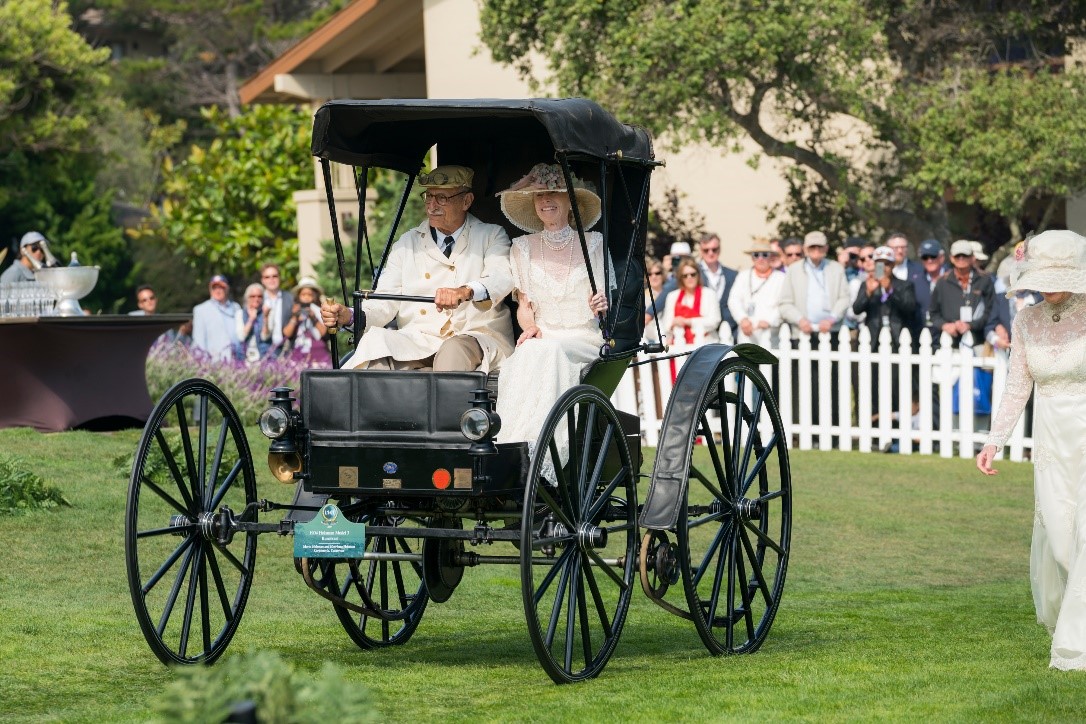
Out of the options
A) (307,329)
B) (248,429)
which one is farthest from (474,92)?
(248,429)

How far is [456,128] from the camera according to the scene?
8.92 metres

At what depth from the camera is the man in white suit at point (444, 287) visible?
8.02 metres

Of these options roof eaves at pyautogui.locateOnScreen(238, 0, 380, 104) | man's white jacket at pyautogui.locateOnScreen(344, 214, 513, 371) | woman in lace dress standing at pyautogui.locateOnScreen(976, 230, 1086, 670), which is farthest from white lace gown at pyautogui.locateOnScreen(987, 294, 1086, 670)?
roof eaves at pyautogui.locateOnScreen(238, 0, 380, 104)

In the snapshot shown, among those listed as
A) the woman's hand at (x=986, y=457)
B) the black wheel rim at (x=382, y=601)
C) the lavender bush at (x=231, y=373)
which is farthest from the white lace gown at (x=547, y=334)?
the lavender bush at (x=231, y=373)

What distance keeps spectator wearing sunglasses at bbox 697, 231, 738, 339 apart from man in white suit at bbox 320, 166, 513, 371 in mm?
9942

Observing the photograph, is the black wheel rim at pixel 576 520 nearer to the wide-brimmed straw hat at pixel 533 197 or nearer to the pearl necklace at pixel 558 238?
the pearl necklace at pixel 558 238

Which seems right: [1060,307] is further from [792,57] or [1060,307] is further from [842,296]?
[792,57]

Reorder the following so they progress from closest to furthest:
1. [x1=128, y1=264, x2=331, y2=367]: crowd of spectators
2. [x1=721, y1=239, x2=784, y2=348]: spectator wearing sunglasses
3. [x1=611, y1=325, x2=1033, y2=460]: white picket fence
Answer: [x1=611, y1=325, x2=1033, y2=460]: white picket fence < [x1=721, y1=239, x2=784, y2=348]: spectator wearing sunglasses < [x1=128, y1=264, x2=331, y2=367]: crowd of spectators

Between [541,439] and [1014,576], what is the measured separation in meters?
5.44

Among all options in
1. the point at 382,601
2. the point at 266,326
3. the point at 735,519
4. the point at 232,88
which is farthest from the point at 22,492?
the point at 232,88

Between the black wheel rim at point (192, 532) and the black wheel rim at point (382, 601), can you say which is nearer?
the black wheel rim at point (192, 532)

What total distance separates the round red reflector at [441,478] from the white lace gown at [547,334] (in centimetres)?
41

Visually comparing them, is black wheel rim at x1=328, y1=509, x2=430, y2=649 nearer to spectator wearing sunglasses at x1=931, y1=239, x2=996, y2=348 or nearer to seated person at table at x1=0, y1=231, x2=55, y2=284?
spectator wearing sunglasses at x1=931, y1=239, x2=996, y2=348

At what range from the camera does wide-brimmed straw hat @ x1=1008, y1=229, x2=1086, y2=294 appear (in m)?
8.08
